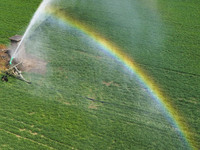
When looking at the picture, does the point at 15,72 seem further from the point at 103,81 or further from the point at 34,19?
the point at 34,19

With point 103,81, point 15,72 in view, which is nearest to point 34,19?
point 15,72

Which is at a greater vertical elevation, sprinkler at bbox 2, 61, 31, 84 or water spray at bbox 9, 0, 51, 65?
water spray at bbox 9, 0, 51, 65

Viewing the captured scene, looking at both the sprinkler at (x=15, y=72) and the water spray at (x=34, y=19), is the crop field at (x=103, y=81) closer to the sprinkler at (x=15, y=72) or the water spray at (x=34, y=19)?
the sprinkler at (x=15, y=72)

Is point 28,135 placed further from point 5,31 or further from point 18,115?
point 5,31

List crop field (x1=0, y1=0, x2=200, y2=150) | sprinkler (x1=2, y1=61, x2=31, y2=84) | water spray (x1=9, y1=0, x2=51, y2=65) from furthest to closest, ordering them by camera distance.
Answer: water spray (x1=9, y1=0, x2=51, y2=65), sprinkler (x1=2, y1=61, x2=31, y2=84), crop field (x1=0, y1=0, x2=200, y2=150)

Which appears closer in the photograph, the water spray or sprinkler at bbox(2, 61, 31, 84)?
sprinkler at bbox(2, 61, 31, 84)

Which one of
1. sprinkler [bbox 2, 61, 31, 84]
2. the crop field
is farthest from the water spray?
sprinkler [bbox 2, 61, 31, 84]

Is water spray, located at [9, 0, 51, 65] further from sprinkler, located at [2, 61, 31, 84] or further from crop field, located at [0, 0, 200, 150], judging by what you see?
sprinkler, located at [2, 61, 31, 84]

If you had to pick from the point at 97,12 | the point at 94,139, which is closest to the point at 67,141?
the point at 94,139
